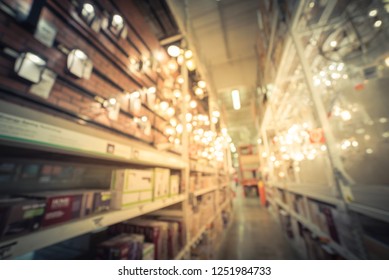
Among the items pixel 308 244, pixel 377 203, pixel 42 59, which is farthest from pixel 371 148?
pixel 42 59

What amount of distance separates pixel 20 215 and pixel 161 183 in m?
1.04

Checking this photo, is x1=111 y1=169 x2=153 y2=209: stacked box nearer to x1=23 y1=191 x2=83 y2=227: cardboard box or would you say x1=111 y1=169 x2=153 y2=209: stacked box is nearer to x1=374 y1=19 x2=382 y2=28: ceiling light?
x1=23 y1=191 x2=83 y2=227: cardboard box

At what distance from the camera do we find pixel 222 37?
5.93 meters

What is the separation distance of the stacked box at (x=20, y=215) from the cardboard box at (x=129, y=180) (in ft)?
1.39

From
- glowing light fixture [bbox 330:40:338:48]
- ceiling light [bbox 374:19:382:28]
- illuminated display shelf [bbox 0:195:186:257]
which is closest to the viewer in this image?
illuminated display shelf [bbox 0:195:186:257]

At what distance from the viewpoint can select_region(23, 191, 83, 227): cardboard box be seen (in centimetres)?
68

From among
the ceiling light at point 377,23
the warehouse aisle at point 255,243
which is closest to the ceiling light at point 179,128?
the warehouse aisle at point 255,243

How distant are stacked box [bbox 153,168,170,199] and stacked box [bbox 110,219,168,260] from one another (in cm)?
31

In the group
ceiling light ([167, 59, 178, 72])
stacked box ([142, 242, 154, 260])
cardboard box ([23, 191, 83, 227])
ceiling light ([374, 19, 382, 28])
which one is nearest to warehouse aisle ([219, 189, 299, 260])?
stacked box ([142, 242, 154, 260])

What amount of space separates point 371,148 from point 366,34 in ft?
9.05

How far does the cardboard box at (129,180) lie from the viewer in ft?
3.52

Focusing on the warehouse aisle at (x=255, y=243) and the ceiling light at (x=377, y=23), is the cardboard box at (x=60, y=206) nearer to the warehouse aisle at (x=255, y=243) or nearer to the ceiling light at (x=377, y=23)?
→ the warehouse aisle at (x=255, y=243)

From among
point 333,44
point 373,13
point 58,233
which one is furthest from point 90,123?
point 373,13

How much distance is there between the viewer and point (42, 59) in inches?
34.2
